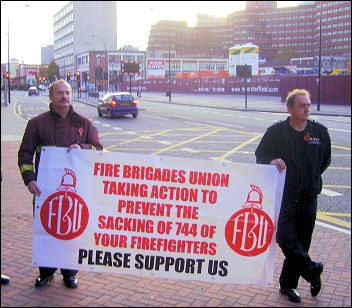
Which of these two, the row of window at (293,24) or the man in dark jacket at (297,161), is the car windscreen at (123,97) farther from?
the row of window at (293,24)

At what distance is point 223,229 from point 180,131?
1569cm

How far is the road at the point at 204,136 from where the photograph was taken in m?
6.41

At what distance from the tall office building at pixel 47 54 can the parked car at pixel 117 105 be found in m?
0.59

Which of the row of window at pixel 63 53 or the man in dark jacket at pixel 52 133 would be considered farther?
the row of window at pixel 63 53

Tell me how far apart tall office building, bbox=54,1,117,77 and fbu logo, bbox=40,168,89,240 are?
116 centimetres

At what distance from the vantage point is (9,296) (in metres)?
4.25

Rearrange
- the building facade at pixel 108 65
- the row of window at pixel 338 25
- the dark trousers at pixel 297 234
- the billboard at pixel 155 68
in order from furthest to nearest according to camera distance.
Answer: the row of window at pixel 338 25 → the billboard at pixel 155 68 → the building facade at pixel 108 65 → the dark trousers at pixel 297 234

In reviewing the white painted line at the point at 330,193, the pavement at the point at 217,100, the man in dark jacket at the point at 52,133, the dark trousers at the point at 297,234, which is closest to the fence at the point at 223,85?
→ the pavement at the point at 217,100

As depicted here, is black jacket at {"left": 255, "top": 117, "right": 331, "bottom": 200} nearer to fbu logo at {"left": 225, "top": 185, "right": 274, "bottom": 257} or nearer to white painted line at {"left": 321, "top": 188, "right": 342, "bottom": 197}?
fbu logo at {"left": 225, "top": 185, "right": 274, "bottom": 257}

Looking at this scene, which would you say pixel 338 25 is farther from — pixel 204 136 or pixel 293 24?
pixel 204 136

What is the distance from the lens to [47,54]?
4426 mm

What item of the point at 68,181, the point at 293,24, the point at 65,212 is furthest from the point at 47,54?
the point at 293,24

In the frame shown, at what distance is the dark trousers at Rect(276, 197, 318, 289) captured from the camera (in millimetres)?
4223

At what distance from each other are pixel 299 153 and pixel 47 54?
234 centimetres
